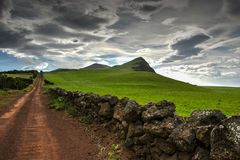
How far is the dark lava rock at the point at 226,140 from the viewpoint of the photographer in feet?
25.7

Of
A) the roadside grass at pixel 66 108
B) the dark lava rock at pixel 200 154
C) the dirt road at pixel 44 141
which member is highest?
the dark lava rock at pixel 200 154

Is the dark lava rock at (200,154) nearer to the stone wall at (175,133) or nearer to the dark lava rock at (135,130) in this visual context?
the stone wall at (175,133)

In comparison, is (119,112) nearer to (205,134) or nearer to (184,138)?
(184,138)

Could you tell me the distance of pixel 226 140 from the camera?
8133 mm

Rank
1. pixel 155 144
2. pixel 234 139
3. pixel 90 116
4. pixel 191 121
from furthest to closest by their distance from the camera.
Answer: pixel 90 116 < pixel 155 144 < pixel 191 121 < pixel 234 139

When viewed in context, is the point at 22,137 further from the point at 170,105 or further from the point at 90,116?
the point at 170,105

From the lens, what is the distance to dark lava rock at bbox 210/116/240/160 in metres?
7.83

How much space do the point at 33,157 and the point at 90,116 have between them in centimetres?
935

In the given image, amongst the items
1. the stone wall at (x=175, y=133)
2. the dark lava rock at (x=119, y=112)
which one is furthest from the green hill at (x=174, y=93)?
the stone wall at (x=175, y=133)

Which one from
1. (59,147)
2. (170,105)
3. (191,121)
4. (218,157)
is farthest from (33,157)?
(218,157)

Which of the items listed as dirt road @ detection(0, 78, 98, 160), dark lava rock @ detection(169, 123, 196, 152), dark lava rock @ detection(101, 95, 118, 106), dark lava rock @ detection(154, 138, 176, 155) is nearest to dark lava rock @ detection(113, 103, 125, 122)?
dark lava rock @ detection(101, 95, 118, 106)

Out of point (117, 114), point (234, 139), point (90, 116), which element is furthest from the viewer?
point (90, 116)

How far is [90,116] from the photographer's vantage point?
23578 mm

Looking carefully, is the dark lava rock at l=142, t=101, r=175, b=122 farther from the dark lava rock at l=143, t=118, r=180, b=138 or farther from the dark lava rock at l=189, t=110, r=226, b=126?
the dark lava rock at l=189, t=110, r=226, b=126
